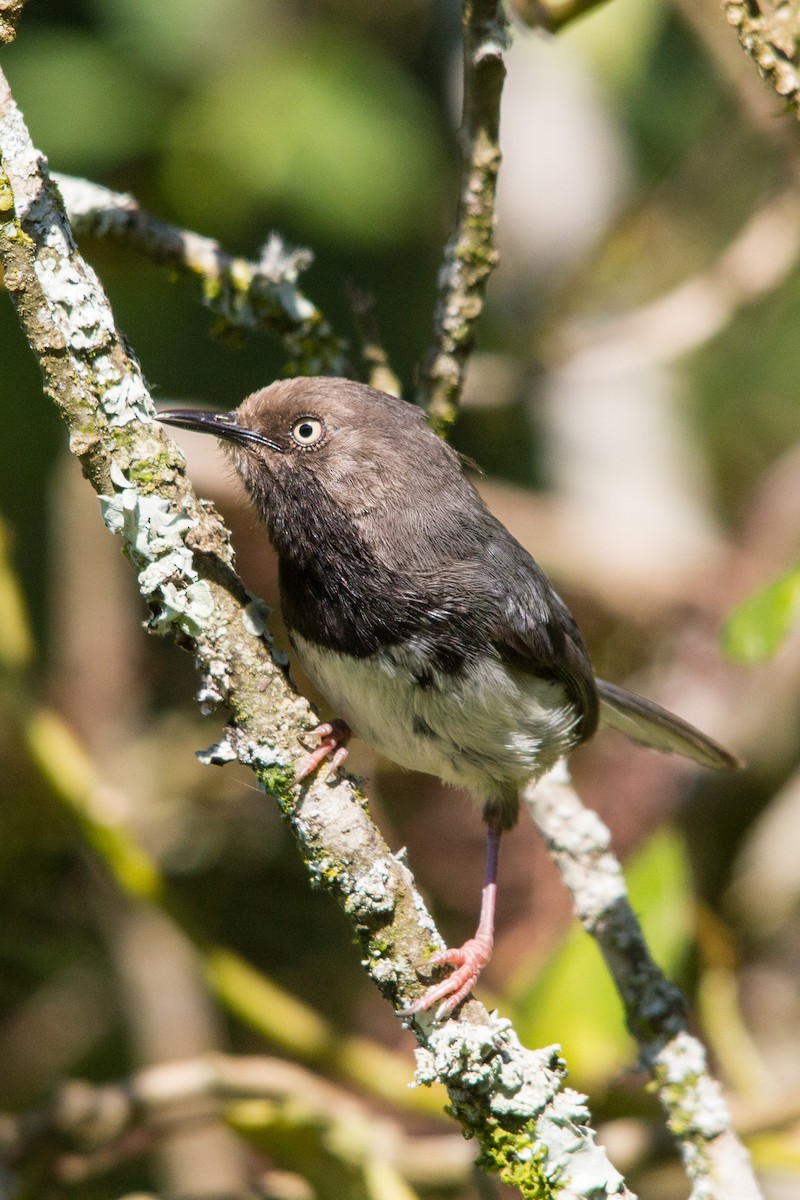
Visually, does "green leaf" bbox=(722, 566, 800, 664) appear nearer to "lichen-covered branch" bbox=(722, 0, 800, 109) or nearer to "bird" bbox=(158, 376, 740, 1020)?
"bird" bbox=(158, 376, 740, 1020)

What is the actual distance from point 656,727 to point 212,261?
1791 millimetres

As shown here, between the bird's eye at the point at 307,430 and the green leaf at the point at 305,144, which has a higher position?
the green leaf at the point at 305,144

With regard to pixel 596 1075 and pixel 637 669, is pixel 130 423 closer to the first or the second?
pixel 596 1075

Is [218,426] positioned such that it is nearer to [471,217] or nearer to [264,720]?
[471,217]

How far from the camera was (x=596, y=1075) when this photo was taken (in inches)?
131

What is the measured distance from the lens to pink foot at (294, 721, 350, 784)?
196 centimetres

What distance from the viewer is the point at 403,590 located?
2.72m

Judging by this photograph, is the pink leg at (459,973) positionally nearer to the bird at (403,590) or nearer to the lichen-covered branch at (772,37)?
the bird at (403,590)

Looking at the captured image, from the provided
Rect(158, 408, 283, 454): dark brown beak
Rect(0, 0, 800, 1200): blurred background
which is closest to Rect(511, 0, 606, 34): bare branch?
Rect(0, 0, 800, 1200): blurred background

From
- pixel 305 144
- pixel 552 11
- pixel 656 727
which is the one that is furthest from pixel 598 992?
pixel 305 144

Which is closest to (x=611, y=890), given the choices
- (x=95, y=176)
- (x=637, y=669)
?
(x=637, y=669)

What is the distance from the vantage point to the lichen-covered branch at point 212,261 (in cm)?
261

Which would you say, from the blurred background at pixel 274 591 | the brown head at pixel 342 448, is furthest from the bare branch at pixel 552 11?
the brown head at pixel 342 448

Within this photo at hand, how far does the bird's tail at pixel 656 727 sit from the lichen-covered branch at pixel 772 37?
1.70m
